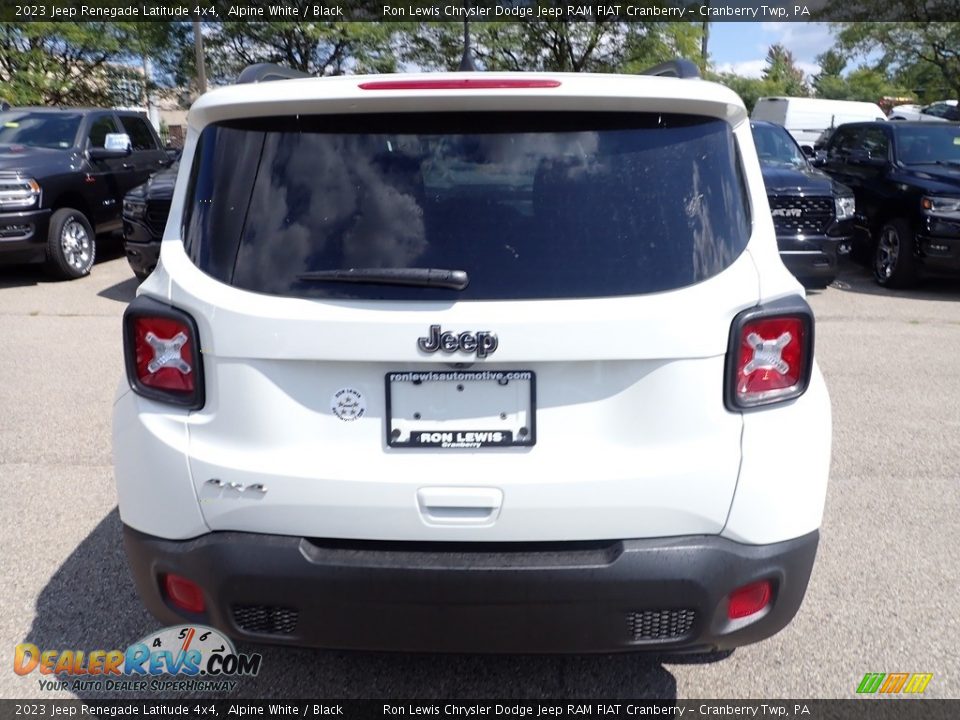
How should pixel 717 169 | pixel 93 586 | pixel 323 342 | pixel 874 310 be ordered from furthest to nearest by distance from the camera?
pixel 874 310
pixel 93 586
pixel 717 169
pixel 323 342

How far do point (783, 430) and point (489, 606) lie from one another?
0.88 m

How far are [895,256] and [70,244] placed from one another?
9513 mm

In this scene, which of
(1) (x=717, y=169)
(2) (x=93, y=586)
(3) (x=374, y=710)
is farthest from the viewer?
(2) (x=93, y=586)

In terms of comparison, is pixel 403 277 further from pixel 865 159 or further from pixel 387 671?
pixel 865 159

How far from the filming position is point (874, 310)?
880 centimetres

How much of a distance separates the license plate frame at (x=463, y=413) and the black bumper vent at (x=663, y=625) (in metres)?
0.55

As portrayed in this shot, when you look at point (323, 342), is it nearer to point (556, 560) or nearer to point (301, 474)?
point (301, 474)

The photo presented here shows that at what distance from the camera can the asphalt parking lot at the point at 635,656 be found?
9.31 feet

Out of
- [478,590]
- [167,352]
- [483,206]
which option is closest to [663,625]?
[478,590]

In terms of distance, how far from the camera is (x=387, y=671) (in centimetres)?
289

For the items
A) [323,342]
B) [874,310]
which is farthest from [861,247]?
[323,342]

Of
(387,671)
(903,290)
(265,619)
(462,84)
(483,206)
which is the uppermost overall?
(462,84)

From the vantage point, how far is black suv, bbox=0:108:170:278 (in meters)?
9.18

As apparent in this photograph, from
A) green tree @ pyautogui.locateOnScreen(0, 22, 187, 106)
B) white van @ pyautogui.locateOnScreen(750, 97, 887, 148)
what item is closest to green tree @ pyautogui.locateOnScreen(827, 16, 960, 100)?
white van @ pyautogui.locateOnScreen(750, 97, 887, 148)
